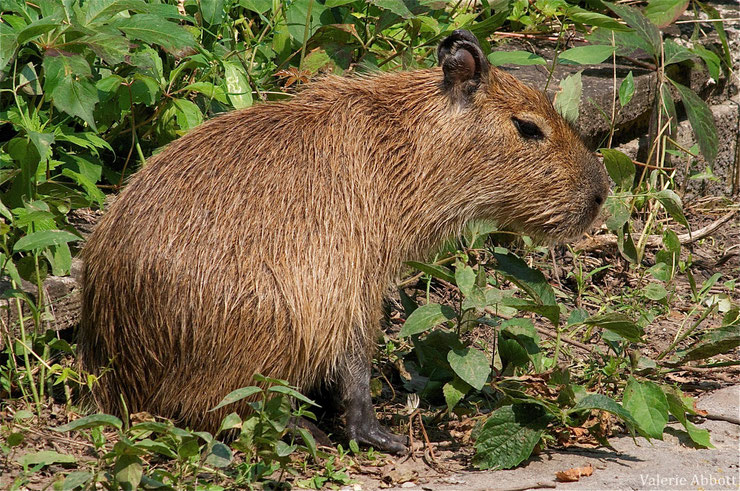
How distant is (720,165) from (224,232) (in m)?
4.63

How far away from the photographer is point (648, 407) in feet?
11.3

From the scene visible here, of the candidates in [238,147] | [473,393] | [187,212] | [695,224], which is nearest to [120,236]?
[187,212]

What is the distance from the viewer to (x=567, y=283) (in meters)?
5.24

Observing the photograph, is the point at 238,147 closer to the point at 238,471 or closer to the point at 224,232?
the point at 224,232

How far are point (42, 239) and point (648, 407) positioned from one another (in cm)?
239

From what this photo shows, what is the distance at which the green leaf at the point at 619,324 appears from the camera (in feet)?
11.5

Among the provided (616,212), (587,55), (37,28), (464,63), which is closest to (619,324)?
(616,212)

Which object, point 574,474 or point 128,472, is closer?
point 128,472

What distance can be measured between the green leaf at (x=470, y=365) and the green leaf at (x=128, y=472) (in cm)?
129

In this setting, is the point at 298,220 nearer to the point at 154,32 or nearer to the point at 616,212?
the point at 154,32

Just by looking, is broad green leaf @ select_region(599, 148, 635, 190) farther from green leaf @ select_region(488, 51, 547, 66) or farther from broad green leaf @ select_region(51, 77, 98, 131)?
broad green leaf @ select_region(51, 77, 98, 131)

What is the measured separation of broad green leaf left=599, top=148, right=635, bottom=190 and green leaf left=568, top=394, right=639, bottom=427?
1567 millimetres

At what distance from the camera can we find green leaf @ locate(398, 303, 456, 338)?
→ 3.44m

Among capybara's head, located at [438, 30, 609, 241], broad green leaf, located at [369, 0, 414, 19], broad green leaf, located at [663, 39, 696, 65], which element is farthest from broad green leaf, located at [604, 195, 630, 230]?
broad green leaf, located at [663, 39, 696, 65]
